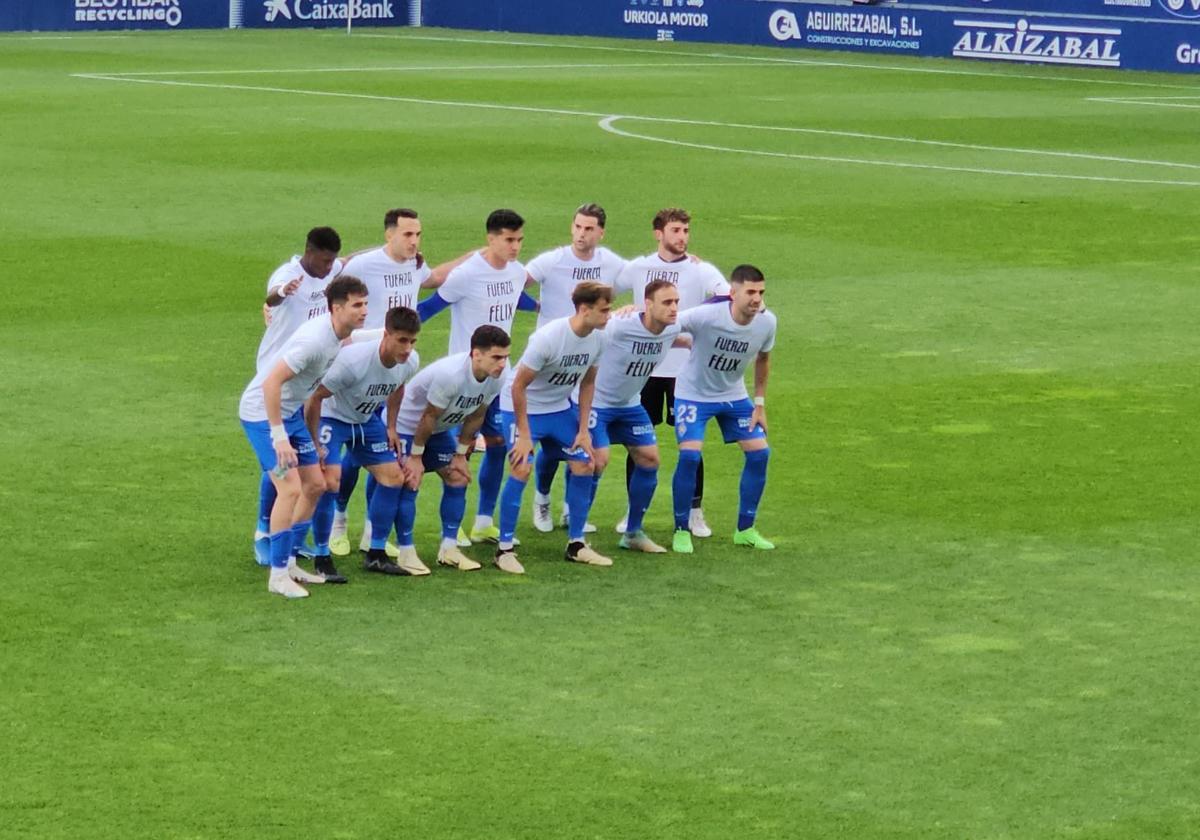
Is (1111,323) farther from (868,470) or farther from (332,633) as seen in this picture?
(332,633)

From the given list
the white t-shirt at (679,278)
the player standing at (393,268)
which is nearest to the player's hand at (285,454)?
the player standing at (393,268)

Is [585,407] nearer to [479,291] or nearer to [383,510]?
[383,510]

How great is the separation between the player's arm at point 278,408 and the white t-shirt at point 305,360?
0.14 ft

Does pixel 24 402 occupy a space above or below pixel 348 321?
below

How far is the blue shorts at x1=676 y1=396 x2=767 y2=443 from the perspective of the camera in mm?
13344

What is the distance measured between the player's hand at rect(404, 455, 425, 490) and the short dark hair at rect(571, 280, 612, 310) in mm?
1217

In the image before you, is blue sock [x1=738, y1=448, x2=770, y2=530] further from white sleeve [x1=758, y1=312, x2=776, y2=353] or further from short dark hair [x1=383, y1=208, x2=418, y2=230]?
short dark hair [x1=383, y1=208, x2=418, y2=230]

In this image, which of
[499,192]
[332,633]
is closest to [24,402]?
[332,633]

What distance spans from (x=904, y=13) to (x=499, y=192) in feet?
90.5

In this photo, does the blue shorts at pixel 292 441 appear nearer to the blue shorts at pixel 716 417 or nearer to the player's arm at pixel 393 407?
the player's arm at pixel 393 407

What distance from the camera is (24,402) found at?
1647 cm

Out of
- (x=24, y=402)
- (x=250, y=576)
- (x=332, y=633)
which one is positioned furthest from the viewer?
(x=24, y=402)

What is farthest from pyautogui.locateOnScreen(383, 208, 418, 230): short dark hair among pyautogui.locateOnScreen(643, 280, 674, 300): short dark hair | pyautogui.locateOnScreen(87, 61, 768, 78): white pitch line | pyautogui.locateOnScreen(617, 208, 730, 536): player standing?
pyautogui.locateOnScreen(87, 61, 768, 78): white pitch line

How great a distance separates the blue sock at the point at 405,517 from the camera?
12344 millimetres
